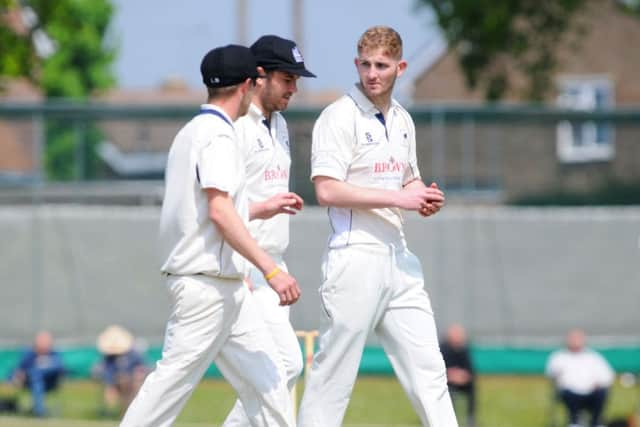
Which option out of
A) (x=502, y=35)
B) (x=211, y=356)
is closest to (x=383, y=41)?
(x=211, y=356)

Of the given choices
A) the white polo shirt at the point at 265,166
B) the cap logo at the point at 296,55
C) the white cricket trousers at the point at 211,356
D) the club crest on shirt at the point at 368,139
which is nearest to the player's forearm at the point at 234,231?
the white cricket trousers at the point at 211,356

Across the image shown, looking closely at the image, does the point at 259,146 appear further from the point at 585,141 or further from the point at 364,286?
the point at 585,141

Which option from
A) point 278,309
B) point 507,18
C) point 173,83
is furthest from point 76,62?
point 278,309

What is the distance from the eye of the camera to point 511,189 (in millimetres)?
22469

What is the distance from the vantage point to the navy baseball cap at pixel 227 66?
21.3 ft

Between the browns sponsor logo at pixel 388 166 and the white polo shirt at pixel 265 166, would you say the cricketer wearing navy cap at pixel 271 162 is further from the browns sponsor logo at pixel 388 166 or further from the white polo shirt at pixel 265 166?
the browns sponsor logo at pixel 388 166

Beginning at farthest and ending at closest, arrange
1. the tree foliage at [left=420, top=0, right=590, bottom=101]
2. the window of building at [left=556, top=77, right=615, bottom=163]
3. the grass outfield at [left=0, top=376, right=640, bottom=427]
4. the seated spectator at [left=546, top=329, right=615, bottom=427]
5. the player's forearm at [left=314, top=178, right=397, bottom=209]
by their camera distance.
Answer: the tree foliage at [left=420, top=0, right=590, bottom=101], the window of building at [left=556, top=77, right=615, bottom=163], the grass outfield at [left=0, top=376, right=640, bottom=427], the seated spectator at [left=546, top=329, right=615, bottom=427], the player's forearm at [left=314, top=178, right=397, bottom=209]

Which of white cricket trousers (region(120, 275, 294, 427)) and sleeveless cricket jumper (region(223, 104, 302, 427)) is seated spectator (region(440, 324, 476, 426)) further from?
white cricket trousers (region(120, 275, 294, 427))

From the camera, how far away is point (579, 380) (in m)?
18.1

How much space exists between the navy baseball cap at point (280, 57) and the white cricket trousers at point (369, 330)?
40.2 inches

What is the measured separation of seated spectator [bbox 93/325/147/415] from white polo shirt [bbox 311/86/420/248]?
1146 cm

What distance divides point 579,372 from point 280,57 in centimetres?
1173

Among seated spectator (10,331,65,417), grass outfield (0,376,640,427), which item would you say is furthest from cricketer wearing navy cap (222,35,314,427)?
seated spectator (10,331,65,417)

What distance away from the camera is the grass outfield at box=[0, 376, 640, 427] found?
18094 millimetres
